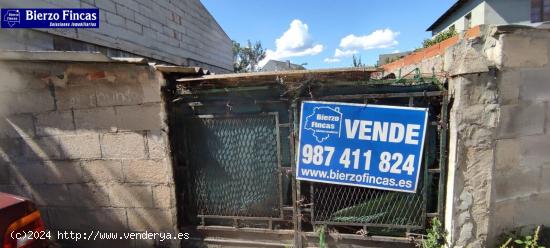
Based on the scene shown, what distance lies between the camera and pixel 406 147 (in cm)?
289

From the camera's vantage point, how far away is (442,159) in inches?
113

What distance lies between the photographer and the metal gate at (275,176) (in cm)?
294

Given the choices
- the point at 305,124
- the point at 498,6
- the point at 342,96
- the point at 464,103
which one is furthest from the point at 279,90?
the point at 498,6

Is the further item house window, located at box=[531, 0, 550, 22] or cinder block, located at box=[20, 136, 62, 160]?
house window, located at box=[531, 0, 550, 22]

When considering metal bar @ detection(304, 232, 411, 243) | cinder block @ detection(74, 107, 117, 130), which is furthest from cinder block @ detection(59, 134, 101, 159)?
metal bar @ detection(304, 232, 411, 243)

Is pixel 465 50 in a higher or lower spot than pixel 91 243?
higher

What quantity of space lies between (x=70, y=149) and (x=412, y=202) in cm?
382

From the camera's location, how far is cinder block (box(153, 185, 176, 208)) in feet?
11.3

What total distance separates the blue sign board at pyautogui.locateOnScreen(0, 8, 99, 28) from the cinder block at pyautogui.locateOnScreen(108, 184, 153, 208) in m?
2.62

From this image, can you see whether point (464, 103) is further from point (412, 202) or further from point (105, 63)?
point (105, 63)

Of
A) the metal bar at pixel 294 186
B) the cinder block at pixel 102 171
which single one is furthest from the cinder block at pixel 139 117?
the metal bar at pixel 294 186

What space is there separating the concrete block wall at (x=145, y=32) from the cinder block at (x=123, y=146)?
6.95 ft

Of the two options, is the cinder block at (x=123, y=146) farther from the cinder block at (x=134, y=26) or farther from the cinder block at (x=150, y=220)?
the cinder block at (x=134, y=26)

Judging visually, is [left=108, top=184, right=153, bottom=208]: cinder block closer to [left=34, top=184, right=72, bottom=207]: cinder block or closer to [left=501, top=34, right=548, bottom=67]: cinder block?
[left=34, top=184, right=72, bottom=207]: cinder block
